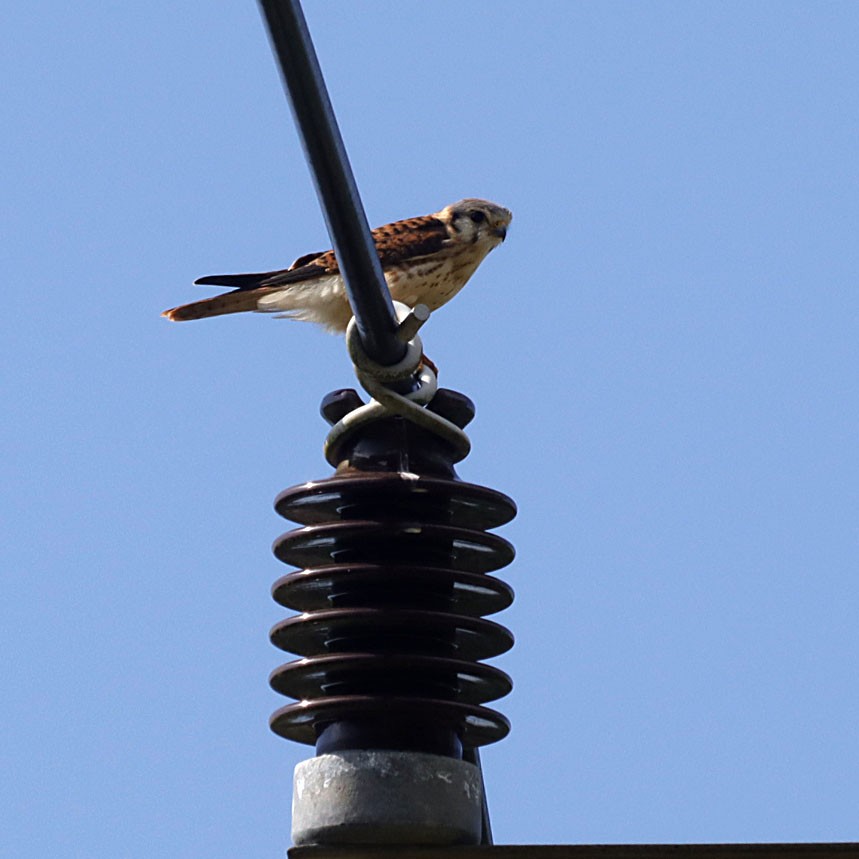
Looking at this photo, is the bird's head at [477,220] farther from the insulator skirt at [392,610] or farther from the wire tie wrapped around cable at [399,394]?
the insulator skirt at [392,610]

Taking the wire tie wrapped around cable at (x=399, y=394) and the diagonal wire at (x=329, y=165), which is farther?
the wire tie wrapped around cable at (x=399, y=394)

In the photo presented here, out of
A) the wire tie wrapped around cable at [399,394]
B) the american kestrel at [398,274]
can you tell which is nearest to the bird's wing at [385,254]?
the american kestrel at [398,274]

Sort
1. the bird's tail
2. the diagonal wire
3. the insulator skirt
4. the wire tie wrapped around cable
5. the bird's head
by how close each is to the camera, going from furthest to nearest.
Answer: the bird's head
the bird's tail
the wire tie wrapped around cable
the insulator skirt
the diagonal wire

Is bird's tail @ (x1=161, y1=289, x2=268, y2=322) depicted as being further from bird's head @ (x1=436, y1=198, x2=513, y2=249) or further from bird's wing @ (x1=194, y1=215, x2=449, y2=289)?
bird's head @ (x1=436, y1=198, x2=513, y2=249)

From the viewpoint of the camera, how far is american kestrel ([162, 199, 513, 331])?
6062 mm

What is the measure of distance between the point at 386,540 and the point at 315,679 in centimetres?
24

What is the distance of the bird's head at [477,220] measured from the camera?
6711mm

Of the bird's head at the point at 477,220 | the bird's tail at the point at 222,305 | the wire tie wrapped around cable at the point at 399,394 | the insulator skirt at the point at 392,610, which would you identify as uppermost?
the bird's head at the point at 477,220

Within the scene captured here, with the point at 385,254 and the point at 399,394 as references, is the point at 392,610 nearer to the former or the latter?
the point at 399,394

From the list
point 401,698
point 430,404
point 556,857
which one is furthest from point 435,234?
point 556,857

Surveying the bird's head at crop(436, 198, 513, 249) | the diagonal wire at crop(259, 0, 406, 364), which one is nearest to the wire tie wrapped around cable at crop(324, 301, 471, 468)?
the diagonal wire at crop(259, 0, 406, 364)

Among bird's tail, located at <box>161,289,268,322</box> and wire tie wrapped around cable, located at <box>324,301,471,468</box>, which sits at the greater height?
bird's tail, located at <box>161,289,268,322</box>

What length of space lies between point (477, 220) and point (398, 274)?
0.68m

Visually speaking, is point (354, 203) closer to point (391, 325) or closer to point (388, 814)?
point (391, 325)
